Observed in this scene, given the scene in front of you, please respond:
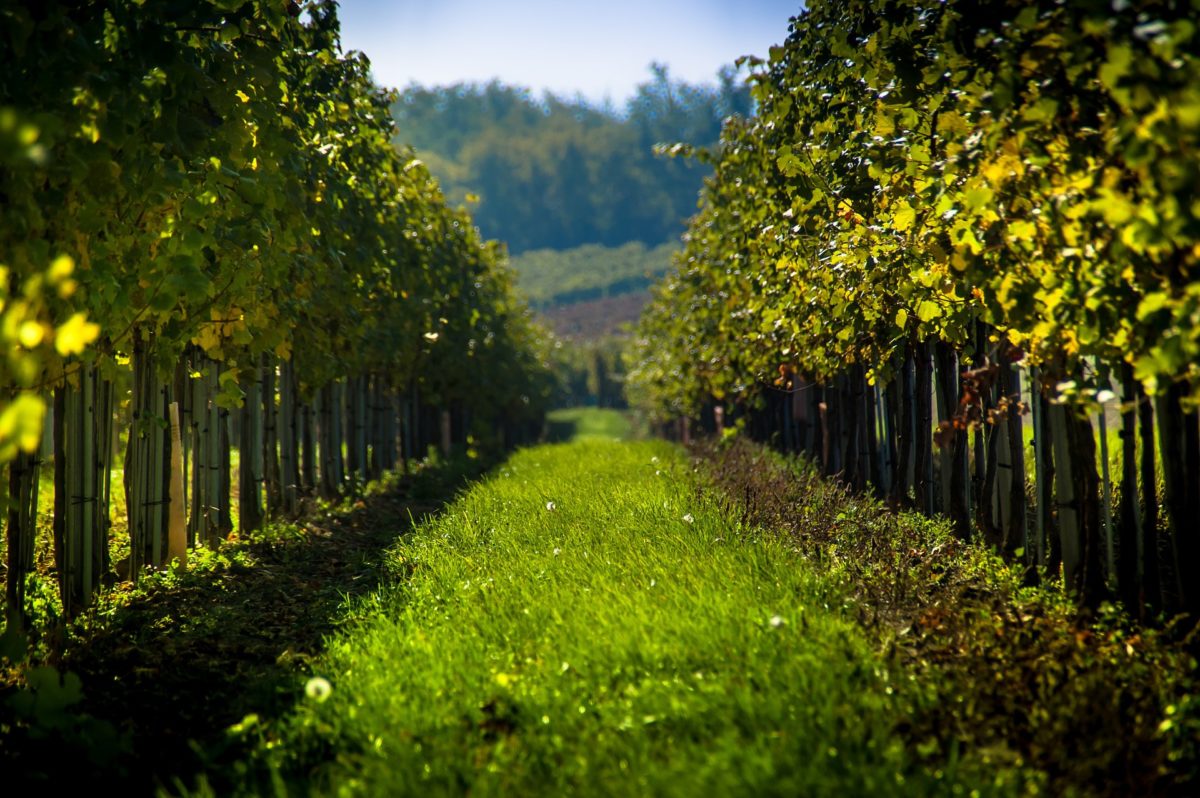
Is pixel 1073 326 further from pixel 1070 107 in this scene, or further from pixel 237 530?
pixel 237 530

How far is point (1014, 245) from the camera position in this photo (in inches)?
149

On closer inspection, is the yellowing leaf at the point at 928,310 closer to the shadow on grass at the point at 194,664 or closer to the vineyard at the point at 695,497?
the vineyard at the point at 695,497

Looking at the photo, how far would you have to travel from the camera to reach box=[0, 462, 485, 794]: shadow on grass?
3.23 metres

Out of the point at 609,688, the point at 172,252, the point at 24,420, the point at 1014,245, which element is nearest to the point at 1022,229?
the point at 1014,245

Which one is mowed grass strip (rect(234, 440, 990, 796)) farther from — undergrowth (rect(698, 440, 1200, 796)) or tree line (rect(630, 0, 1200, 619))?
tree line (rect(630, 0, 1200, 619))

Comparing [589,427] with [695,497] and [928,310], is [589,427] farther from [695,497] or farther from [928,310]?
[928,310]

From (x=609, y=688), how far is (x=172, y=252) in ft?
9.30

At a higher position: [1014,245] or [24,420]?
[1014,245]

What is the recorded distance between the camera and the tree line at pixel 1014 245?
2.94 metres

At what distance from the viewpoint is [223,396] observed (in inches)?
207

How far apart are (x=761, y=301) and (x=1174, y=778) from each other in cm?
566

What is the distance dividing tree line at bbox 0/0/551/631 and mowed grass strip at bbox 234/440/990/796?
1.53m

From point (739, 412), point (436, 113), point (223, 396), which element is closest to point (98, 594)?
point (223, 396)

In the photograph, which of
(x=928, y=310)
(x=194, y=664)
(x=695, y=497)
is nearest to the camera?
(x=194, y=664)
